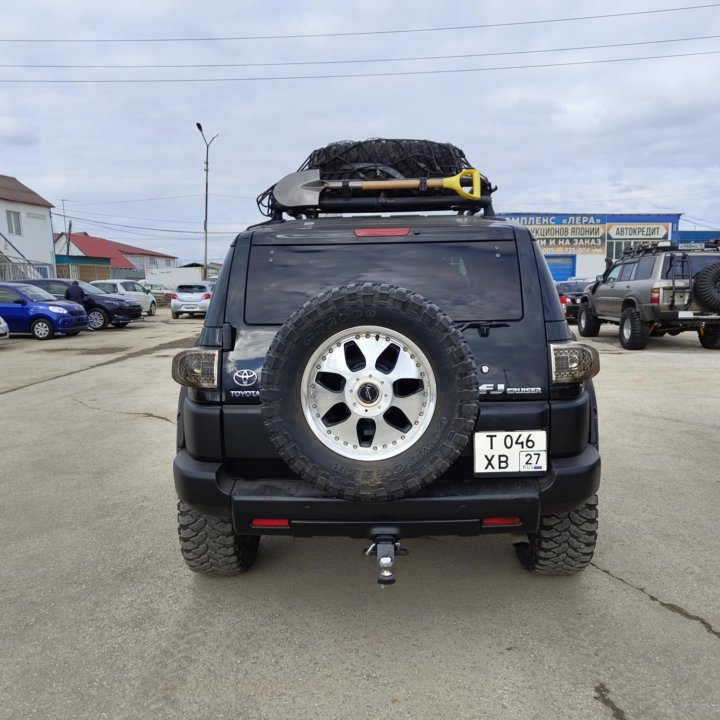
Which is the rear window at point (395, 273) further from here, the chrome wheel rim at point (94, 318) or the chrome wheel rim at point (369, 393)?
the chrome wheel rim at point (94, 318)

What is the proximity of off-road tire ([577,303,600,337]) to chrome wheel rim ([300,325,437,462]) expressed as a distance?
47.8 feet

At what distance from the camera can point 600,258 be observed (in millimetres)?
45562

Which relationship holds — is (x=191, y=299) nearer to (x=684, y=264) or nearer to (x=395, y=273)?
(x=684, y=264)

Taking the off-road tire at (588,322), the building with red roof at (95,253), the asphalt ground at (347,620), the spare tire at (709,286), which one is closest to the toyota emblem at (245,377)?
the asphalt ground at (347,620)

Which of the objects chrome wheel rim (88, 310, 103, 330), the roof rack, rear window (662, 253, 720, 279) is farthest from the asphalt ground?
chrome wheel rim (88, 310, 103, 330)

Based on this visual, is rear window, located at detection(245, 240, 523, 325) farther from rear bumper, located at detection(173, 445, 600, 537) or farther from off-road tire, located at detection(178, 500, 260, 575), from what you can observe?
off-road tire, located at detection(178, 500, 260, 575)

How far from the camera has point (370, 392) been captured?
95.5 inches

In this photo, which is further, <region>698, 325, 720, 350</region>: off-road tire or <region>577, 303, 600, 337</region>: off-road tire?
<region>577, 303, 600, 337</region>: off-road tire

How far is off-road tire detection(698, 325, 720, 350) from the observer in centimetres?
1280

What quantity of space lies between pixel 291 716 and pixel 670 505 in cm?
313

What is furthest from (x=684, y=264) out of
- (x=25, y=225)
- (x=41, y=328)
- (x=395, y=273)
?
(x=25, y=225)

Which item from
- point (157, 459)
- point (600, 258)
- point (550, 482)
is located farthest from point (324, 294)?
point (600, 258)

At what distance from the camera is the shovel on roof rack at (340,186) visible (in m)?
4.41

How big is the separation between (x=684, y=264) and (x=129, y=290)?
65.2ft
